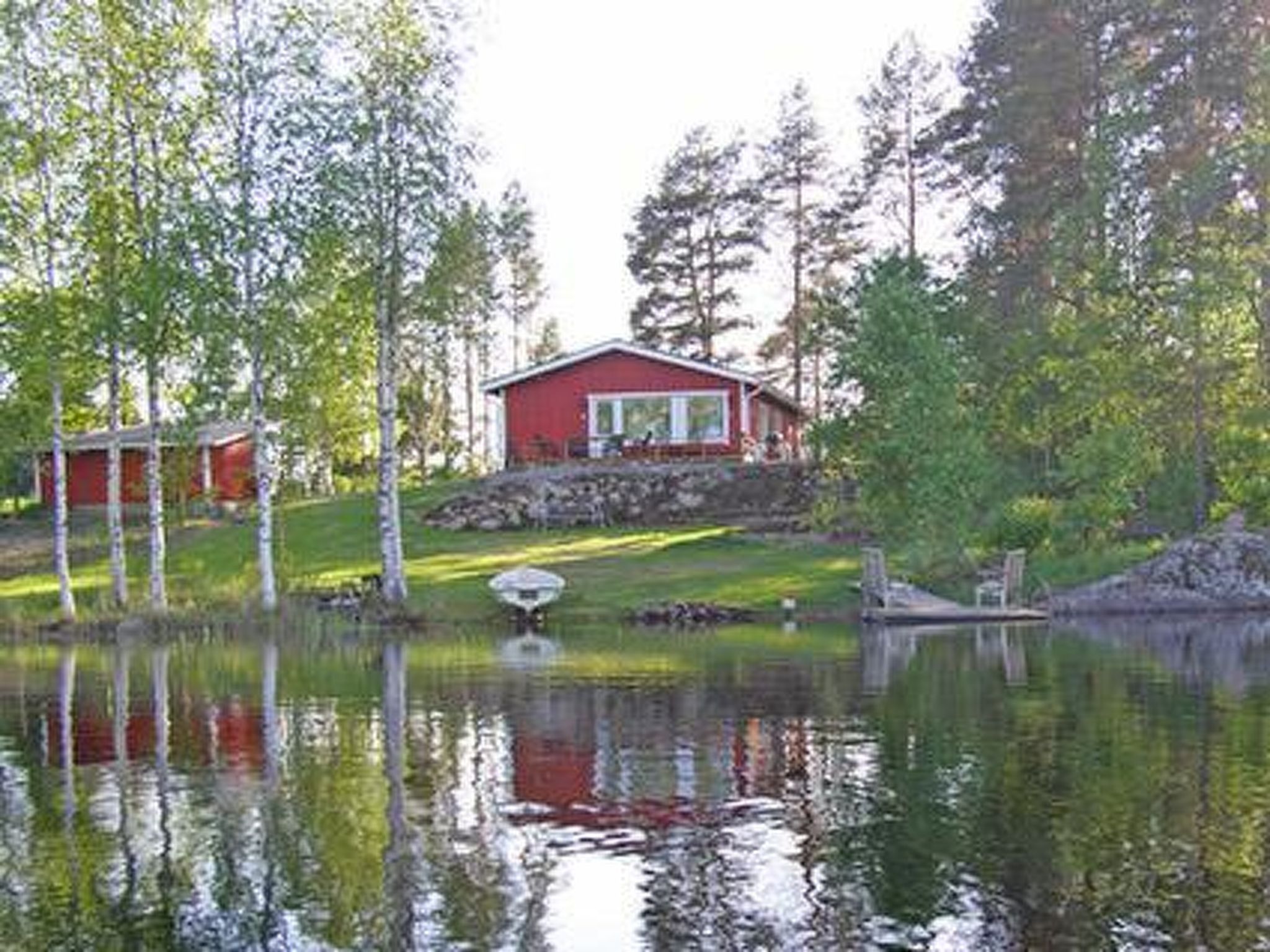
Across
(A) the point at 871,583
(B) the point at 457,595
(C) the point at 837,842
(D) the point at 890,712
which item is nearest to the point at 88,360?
(B) the point at 457,595

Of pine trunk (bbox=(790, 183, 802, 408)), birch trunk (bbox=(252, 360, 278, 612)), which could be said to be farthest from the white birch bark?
pine trunk (bbox=(790, 183, 802, 408))

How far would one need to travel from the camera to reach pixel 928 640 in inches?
1083

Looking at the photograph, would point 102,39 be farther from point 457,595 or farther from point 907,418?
point 907,418

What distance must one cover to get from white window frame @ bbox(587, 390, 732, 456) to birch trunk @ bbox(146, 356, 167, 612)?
18849 millimetres

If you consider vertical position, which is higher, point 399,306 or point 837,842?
point 399,306

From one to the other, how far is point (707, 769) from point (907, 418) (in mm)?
23616

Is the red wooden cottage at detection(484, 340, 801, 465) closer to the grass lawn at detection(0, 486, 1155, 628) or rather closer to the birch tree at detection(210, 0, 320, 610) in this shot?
the grass lawn at detection(0, 486, 1155, 628)

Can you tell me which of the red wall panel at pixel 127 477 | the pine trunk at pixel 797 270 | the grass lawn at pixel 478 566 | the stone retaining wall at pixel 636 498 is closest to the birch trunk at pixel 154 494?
the grass lawn at pixel 478 566

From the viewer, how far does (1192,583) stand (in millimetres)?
33094

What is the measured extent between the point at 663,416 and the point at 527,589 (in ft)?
61.3

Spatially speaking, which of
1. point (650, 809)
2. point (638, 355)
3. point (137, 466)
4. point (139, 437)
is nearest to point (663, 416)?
point (638, 355)

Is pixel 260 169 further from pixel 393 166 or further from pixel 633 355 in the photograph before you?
pixel 633 355

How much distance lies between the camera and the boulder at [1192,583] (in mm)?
32656

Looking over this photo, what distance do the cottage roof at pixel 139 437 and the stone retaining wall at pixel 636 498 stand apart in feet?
31.9
